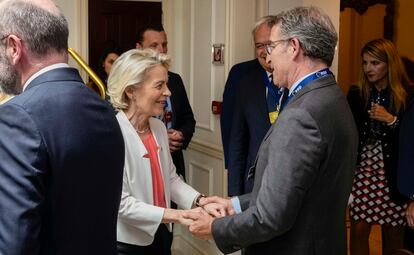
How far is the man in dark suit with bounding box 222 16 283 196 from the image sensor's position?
116 inches

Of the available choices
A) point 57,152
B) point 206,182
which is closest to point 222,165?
point 206,182

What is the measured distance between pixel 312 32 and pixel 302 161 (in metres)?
0.41

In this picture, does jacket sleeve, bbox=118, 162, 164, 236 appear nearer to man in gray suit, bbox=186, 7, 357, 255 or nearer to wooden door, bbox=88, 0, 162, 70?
man in gray suit, bbox=186, 7, 357, 255

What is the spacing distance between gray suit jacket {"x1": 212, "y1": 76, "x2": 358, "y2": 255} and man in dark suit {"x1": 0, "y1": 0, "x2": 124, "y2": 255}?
472 mm

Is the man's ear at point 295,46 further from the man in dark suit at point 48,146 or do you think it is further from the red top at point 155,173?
the red top at point 155,173

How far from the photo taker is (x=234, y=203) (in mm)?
2100

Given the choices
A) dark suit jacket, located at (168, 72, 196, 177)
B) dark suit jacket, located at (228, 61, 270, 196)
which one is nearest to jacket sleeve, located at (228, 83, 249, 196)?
dark suit jacket, located at (228, 61, 270, 196)

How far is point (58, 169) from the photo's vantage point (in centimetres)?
131

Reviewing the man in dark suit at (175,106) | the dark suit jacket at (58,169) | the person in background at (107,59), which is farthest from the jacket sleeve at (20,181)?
the person in background at (107,59)

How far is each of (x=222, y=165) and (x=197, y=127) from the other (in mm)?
482

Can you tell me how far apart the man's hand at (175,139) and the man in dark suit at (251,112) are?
0.30 m

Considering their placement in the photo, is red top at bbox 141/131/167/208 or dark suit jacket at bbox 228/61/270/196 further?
dark suit jacket at bbox 228/61/270/196

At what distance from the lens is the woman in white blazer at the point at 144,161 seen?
2.18 meters

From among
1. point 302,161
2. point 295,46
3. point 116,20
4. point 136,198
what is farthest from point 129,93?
point 116,20
